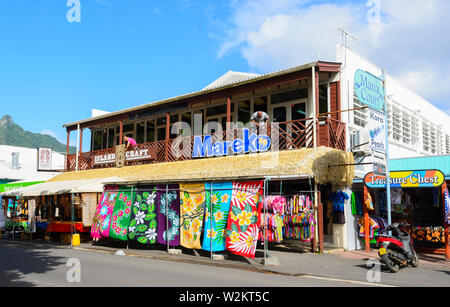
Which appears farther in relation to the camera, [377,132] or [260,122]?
[260,122]

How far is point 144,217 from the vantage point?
13180mm

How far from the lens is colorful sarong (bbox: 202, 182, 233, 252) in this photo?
1110 centimetres

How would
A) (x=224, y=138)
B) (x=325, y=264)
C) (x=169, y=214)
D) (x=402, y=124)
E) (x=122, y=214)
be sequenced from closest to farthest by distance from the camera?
(x=325, y=264), (x=169, y=214), (x=122, y=214), (x=224, y=138), (x=402, y=124)

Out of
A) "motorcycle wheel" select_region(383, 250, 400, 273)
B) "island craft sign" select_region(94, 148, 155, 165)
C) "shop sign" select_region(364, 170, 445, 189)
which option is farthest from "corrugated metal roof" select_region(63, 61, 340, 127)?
"motorcycle wheel" select_region(383, 250, 400, 273)

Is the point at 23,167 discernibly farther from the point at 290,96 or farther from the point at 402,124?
the point at 402,124

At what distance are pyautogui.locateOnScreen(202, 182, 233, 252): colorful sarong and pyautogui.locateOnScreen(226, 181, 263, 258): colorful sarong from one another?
0.83 ft

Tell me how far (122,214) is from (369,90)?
9.02 m

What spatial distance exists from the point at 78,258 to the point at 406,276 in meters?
8.55

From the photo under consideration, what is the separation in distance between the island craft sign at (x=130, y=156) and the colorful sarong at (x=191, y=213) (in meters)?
6.70

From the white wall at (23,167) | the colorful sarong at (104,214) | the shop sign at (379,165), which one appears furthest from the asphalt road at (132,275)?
the white wall at (23,167)

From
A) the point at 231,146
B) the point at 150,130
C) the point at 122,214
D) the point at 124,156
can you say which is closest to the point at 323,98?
the point at 231,146

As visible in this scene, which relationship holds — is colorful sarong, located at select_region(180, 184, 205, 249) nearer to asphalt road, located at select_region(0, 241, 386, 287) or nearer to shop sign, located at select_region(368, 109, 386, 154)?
asphalt road, located at select_region(0, 241, 386, 287)

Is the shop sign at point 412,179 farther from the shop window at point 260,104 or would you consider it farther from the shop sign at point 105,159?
the shop sign at point 105,159
